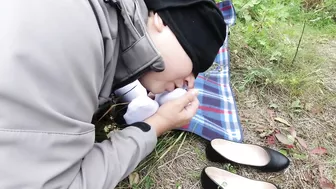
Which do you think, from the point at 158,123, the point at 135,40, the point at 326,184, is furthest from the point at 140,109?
the point at 326,184

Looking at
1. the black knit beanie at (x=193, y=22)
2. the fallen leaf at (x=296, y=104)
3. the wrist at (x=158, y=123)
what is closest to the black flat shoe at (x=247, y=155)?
the wrist at (x=158, y=123)

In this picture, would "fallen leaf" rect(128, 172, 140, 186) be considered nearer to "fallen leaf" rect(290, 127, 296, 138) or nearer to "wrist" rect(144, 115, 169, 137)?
"wrist" rect(144, 115, 169, 137)

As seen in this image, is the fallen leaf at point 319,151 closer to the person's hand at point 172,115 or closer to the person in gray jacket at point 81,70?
the person's hand at point 172,115

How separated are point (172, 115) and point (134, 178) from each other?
12.5 inches

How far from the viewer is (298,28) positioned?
2.95 m

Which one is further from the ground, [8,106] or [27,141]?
[8,106]

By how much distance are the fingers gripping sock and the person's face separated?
28 cm

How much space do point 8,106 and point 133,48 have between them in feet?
1.56

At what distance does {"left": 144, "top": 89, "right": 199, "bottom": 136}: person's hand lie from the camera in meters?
1.68

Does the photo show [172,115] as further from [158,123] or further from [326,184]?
Result: [326,184]

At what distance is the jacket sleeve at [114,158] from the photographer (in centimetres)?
136

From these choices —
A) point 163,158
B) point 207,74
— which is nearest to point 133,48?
point 163,158

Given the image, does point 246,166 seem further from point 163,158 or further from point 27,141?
point 27,141

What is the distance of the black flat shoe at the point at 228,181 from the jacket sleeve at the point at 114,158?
33 centimetres
